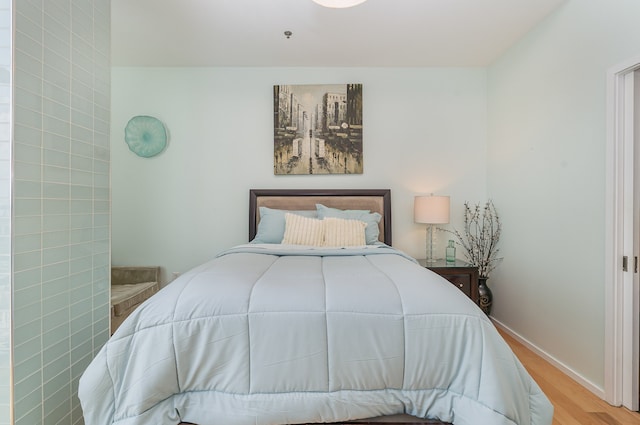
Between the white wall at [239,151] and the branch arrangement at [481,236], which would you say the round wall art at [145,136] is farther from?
the branch arrangement at [481,236]

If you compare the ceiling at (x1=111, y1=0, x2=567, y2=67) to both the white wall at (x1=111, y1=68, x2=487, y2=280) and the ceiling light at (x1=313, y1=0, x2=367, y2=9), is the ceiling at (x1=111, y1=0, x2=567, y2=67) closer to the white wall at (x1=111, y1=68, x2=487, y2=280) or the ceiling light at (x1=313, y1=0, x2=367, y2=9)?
the white wall at (x1=111, y1=68, x2=487, y2=280)

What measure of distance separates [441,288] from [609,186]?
4.49ft

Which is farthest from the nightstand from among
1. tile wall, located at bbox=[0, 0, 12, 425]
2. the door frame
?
tile wall, located at bbox=[0, 0, 12, 425]

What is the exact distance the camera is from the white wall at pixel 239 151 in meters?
3.50

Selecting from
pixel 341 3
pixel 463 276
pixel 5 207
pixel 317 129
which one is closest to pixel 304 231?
pixel 317 129

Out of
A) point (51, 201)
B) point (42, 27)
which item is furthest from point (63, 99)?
point (51, 201)

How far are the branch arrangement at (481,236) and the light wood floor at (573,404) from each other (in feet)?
3.57

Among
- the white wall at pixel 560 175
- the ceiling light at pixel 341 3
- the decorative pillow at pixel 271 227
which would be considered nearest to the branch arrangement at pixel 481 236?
the white wall at pixel 560 175

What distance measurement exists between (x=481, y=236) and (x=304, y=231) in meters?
1.88

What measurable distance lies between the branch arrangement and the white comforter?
217 centimetres

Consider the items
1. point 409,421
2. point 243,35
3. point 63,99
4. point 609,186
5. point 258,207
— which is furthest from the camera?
point 258,207

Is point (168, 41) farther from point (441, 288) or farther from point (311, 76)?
point (441, 288)

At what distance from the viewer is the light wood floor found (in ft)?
6.00

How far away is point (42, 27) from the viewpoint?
1551 millimetres
